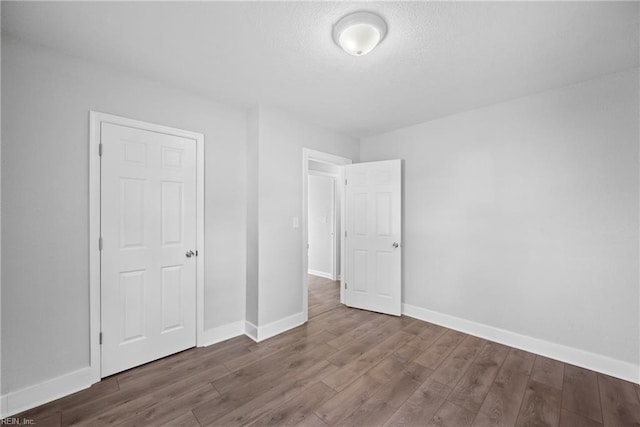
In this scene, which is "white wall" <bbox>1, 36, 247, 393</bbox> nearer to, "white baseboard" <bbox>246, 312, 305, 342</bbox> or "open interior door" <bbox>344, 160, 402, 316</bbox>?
"white baseboard" <bbox>246, 312, 305, 342</bbox>

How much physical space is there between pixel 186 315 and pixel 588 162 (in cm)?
407

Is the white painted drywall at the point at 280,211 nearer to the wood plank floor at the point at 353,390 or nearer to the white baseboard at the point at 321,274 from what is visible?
the wood plank floor at the point at 353,390

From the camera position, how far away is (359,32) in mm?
1648

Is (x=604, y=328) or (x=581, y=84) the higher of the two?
(x=581, y=84)

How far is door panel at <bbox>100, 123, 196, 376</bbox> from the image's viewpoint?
2.16 meters

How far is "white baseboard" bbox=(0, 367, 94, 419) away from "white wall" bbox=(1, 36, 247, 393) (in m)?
0.04

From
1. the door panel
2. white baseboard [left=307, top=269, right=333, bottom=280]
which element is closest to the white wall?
the door panel

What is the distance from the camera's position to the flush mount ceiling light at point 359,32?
1.57 m

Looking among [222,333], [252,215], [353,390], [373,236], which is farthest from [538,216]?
[222,333]

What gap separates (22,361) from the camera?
5.89 feet

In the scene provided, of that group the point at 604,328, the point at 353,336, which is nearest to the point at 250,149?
the point at 353,336

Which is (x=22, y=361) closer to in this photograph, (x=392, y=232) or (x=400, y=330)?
(x=400, y=330)

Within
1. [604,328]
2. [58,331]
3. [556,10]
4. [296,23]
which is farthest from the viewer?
[604,328]

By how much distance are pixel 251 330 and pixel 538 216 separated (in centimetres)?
325
